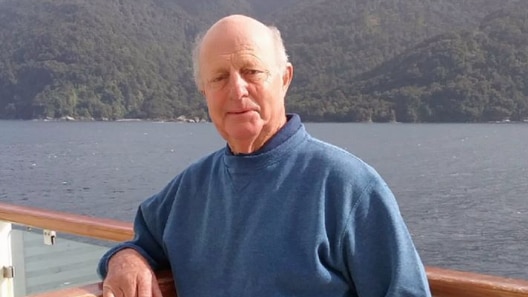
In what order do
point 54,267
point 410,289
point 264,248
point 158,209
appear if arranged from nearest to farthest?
point 410,289 < point 264,248 < point 158,209 < point 54,267

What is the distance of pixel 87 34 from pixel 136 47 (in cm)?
542

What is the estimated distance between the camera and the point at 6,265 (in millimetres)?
2441

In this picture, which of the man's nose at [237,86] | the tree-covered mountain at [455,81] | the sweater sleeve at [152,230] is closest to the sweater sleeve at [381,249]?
the man's nose at [237,86]

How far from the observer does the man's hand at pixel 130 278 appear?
4.45ft

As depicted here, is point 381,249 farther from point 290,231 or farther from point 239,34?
point 239,34

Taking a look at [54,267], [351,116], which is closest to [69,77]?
[351,116]

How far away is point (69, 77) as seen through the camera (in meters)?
72.1

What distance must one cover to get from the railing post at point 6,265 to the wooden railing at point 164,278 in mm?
278

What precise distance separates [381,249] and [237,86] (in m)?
0.41

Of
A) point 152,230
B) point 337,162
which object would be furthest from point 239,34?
point 152,230

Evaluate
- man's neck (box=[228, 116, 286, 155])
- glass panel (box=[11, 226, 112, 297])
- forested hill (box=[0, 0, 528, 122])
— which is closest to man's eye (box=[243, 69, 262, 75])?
man's neck (box=[228, 116, 286, 155])

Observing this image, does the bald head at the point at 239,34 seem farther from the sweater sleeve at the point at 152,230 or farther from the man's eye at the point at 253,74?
the sweater sleeve at the point at 152,230

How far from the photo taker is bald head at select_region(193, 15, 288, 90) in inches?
55.7

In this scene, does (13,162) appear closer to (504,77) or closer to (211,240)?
(504,77)
